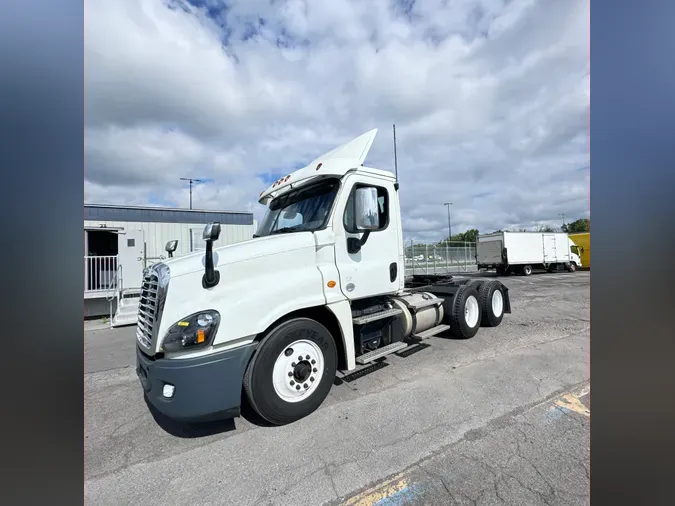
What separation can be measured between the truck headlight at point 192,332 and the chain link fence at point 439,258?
17963mm

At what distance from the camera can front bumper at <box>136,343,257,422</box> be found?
2639mm

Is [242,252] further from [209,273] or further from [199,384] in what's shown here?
[199,384]

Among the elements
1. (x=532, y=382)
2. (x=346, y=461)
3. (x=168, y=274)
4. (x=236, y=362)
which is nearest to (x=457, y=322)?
(x=532, y=382)

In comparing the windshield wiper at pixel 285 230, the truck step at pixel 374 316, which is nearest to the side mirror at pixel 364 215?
Result: the windshield wiper at pixel 285 230

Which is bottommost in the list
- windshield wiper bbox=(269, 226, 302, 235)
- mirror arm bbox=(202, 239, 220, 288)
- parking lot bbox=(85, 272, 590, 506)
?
parking lot bbox=(85, 272, 590, 506)

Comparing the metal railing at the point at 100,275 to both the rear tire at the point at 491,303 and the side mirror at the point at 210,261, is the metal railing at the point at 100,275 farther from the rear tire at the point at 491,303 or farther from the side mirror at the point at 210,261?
the rear tire at the point at 491,303

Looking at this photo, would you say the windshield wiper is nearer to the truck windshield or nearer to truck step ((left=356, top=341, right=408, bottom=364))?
the truck windshield

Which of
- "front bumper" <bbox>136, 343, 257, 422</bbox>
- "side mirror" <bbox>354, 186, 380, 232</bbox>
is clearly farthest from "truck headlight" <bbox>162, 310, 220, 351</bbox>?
"side mirror" <bbox>354, 186, 380, 232</bbox>

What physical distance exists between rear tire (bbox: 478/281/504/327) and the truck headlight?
5689 mm

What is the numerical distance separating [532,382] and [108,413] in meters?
5.14

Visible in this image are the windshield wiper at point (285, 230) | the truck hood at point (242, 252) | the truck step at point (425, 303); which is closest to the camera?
the truck hood at point (242, 252)

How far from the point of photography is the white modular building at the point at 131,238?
402 inches

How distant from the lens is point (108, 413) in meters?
3.50

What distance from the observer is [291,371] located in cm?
315
